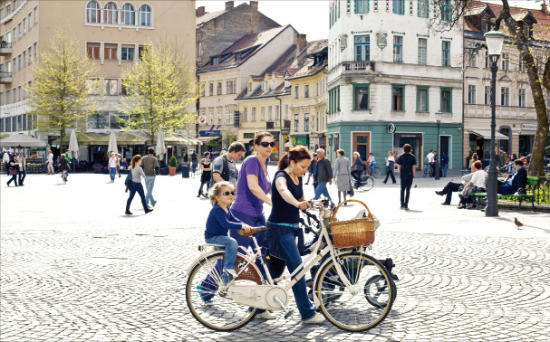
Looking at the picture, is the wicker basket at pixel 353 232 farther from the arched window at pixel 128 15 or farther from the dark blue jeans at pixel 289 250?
the arched window at pixel 128 15

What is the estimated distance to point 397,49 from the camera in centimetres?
5069

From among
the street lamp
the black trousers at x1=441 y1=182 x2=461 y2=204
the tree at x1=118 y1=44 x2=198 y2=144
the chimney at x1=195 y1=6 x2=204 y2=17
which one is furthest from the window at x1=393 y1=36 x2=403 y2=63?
the chimney at x1=195 y1=6 x2=204 y2=17

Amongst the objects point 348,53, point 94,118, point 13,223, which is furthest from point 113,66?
point 13,223

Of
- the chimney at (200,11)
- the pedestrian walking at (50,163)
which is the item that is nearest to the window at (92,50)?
the pedestrian walking at (50,163)

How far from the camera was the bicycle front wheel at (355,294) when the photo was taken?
21.4 feet

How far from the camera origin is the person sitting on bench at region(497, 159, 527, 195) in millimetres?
19188

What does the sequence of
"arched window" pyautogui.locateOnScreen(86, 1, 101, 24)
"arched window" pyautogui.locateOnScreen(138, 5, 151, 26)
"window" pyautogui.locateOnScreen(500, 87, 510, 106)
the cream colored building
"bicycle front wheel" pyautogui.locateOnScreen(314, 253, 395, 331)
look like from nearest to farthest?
"bicycle front wheel" pyautogui.locateOnScreen(314, 253, 395, 331) < "window" pyautogui.locateOnScreen(500, 87, 510, 106) < the cream colored building < "arched window" pyautogui.locateOnScreen(86, 1, 101, 24) < "arched window" pyautogui.locateOnScreen(138, 5, 151, 26)

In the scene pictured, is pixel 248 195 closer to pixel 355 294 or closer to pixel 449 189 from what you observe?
pixel 355 294

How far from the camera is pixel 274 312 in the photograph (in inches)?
292

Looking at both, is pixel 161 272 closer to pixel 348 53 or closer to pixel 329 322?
pixel 329 322

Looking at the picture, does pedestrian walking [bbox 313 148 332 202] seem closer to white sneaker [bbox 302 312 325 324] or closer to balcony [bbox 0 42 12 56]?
white sneaker [bbox 302 312 325 324]

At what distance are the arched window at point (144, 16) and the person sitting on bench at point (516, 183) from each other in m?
49.9

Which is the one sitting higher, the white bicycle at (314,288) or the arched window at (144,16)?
the arched window at (144,16)

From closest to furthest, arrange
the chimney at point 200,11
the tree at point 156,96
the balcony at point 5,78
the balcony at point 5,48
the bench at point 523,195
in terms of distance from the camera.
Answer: the bench at point 523,195, the tree at point 156,96, the balcony at point 5,78, the balcony at point 5,48, the chimney at point 200,11
